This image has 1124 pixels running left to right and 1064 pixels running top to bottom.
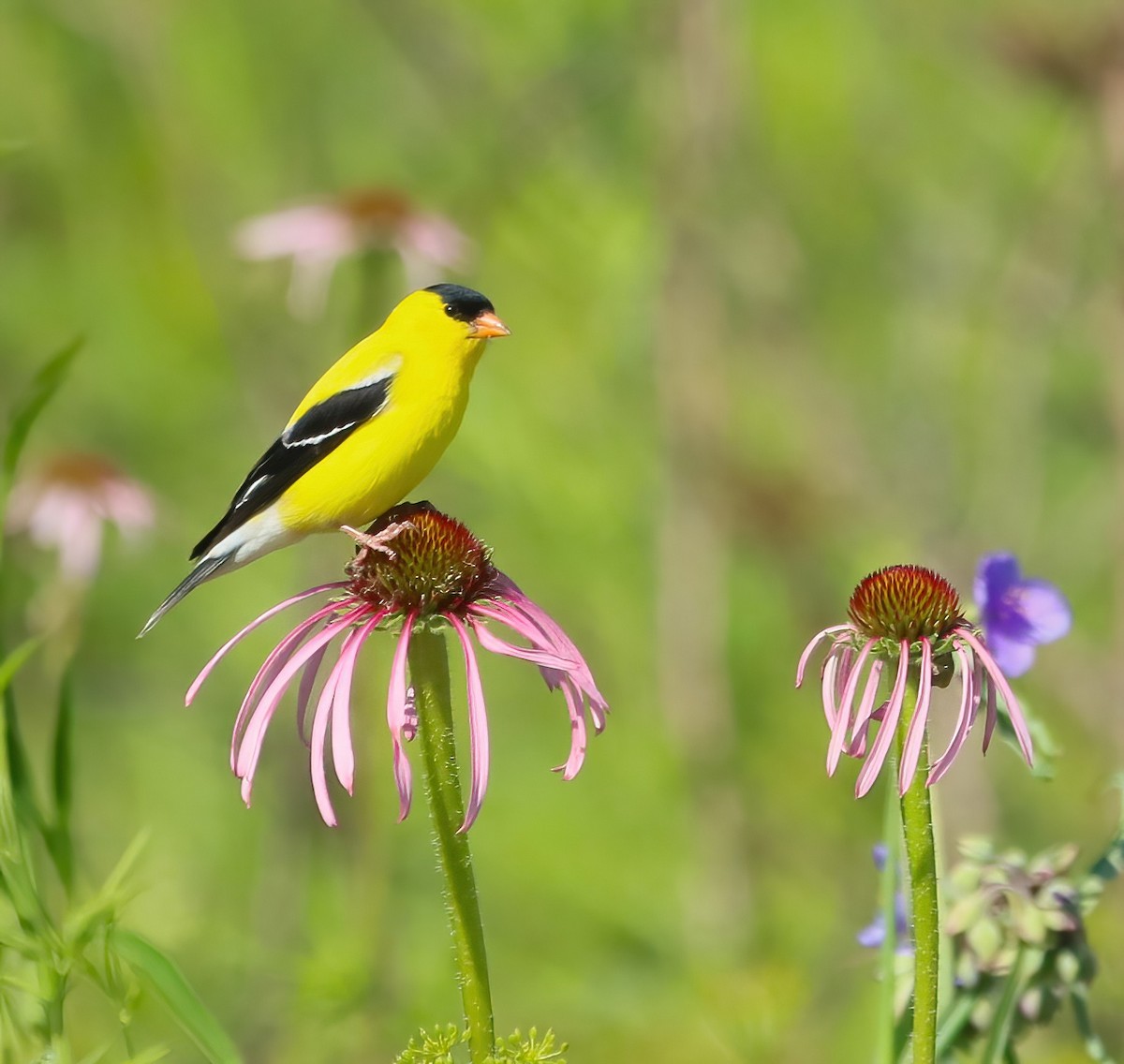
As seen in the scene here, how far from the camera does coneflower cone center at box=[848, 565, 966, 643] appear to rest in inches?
42.0

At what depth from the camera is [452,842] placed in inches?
41.7

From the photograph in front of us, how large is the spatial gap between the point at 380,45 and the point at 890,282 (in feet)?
8.71

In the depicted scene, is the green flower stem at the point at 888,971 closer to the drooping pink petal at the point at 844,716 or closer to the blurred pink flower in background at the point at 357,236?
the drooping pink petal at the point at 844,716

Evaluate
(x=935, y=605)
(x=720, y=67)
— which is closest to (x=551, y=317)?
(x=720, y=67)

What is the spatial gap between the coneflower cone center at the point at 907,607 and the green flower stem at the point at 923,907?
0.12m

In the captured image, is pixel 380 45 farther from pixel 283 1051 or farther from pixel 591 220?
pixel 283 1051

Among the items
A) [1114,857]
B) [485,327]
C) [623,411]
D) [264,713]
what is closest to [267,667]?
[264,713]

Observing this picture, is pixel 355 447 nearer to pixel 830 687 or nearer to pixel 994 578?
pixel 994 578

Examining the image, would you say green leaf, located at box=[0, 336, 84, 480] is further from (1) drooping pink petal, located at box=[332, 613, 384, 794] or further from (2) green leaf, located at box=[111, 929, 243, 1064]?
(2) green leaf, located at box=[111, 929, 243, 1064]

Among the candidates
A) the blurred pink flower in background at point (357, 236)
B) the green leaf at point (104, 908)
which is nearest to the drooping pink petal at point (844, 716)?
the green leaf at point (104, 908)

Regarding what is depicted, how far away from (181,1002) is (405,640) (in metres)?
0.31

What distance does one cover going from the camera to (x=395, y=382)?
2023 mm

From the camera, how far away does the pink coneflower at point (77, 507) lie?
3.36 metres

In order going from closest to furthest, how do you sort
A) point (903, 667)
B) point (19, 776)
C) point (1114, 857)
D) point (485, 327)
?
1. point (903, 667)
2. point (1114, 857)
3. point (19, 776)
4. point (485, 327)
